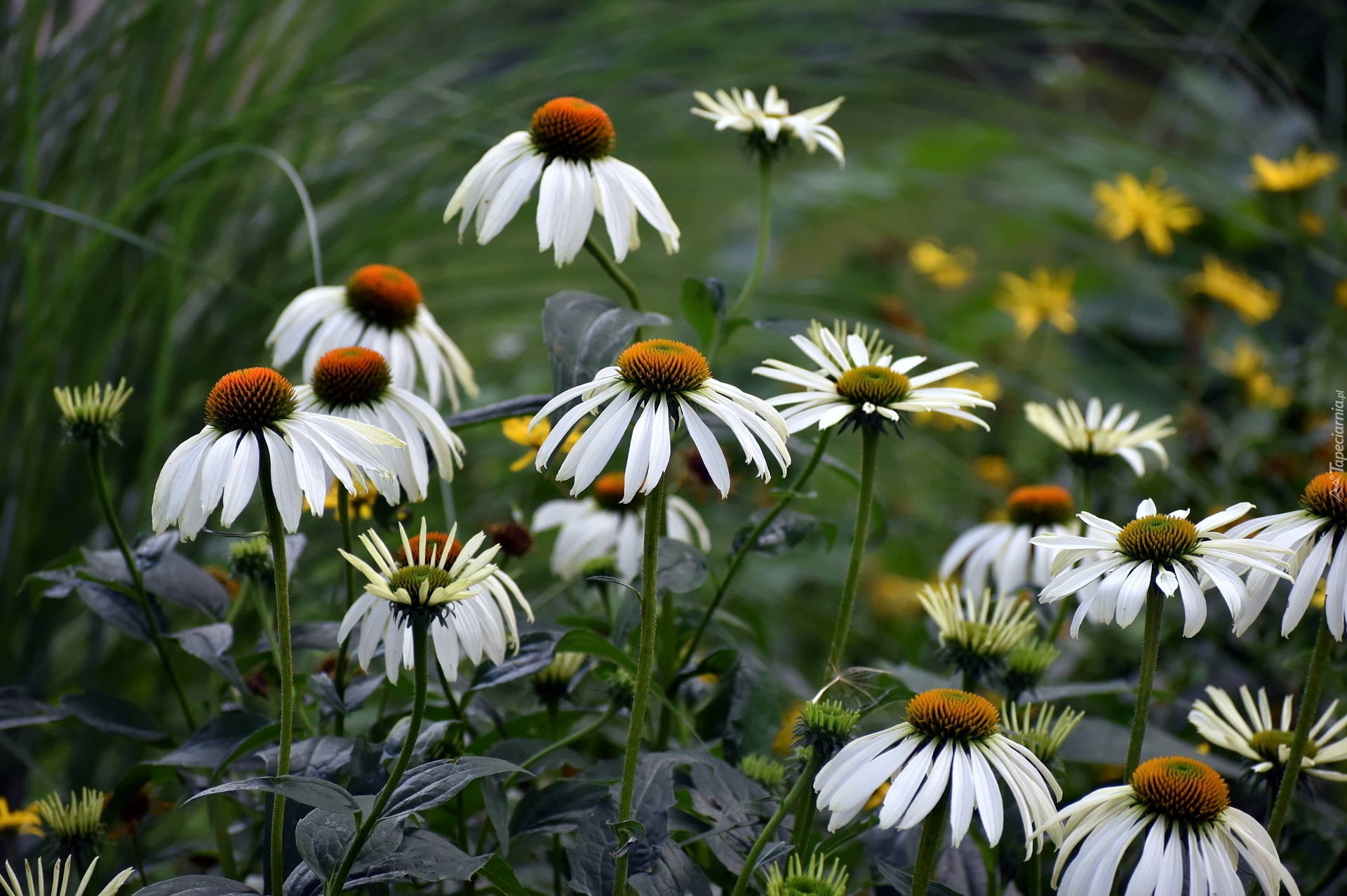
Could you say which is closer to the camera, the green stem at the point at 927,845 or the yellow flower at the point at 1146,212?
the green stem at the point at 927,845

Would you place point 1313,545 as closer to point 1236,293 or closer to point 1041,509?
point 1041,509

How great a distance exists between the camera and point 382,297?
2.72ft

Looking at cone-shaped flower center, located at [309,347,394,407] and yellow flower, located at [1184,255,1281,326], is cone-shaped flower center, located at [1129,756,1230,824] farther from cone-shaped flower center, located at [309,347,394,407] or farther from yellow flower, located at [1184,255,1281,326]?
yellow flower, located at [1184,255,1281,326]

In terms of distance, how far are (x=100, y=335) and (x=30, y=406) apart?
0.21 metres

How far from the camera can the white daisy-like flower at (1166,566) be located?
0.58 m

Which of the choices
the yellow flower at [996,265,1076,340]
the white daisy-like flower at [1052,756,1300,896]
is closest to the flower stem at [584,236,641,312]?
the white daisy-like flower at [1052,756,1300,896]

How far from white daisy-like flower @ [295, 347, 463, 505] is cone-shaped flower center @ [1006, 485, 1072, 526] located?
0.50m

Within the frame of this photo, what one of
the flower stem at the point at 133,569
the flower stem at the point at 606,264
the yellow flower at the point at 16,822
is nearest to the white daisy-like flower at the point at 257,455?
the flower stem at the point at 133,569

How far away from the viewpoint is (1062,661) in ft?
3.79

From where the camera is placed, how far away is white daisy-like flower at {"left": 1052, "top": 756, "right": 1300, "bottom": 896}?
53 cm

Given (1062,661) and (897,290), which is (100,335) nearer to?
(1062,661)

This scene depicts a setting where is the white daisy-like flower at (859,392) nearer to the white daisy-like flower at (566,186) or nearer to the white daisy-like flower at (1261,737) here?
the white daisy-like flower at (566,186)

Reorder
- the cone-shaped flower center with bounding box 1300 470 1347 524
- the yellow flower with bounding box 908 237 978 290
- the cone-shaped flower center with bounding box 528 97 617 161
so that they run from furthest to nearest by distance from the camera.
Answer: the yellow flower with bounding box 908 237 978 290 → the cone-shaped flower center with bounding box 528 97 617 161 → the cone-shaped flower center with bounding box 1300 470 1347 524

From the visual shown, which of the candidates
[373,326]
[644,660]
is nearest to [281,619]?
[644,660]
